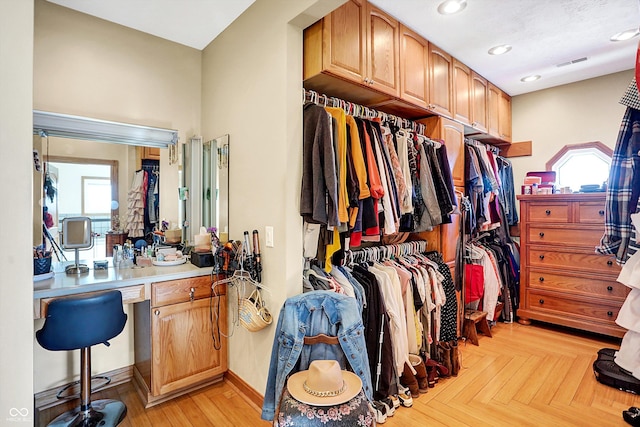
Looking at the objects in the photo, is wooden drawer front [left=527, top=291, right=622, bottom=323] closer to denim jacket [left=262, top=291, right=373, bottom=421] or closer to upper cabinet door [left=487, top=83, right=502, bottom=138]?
upper cabinet door [left=487, top=83, right=502, bottom=138]

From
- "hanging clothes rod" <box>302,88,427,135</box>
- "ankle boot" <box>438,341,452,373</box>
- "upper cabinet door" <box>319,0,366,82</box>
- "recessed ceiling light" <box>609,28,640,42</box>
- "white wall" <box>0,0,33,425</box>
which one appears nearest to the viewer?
"white wall" <box>0,0,33,425</box>

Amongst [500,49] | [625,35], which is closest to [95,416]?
[500,49]

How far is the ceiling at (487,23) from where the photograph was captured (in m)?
2.21

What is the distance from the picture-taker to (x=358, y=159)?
76.3 inches

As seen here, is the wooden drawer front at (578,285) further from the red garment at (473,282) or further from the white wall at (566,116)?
the white wall at (566,116)

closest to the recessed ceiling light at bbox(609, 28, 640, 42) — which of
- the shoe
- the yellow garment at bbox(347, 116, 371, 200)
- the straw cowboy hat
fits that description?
the yellow garment at bbox(347, 116, 371, 200)

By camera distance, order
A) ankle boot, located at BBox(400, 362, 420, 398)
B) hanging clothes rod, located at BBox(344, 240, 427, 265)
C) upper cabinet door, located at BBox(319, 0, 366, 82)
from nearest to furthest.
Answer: upper cabinet door, located at BBox(319, 0, 366, 82), ankle boot, located at BBox(400, 362, 420, 398), hanging clothes rod, located at BBox(344, 240, 427, 265)

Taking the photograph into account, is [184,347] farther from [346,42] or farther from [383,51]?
[383,51]

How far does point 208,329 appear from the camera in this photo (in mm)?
2340

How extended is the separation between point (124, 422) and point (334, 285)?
1.50 m

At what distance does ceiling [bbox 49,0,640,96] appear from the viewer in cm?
221

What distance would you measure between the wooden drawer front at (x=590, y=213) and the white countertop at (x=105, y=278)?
3.38m

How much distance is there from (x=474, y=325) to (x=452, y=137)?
69.9 inches

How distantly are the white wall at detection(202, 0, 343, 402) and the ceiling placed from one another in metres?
0.28
